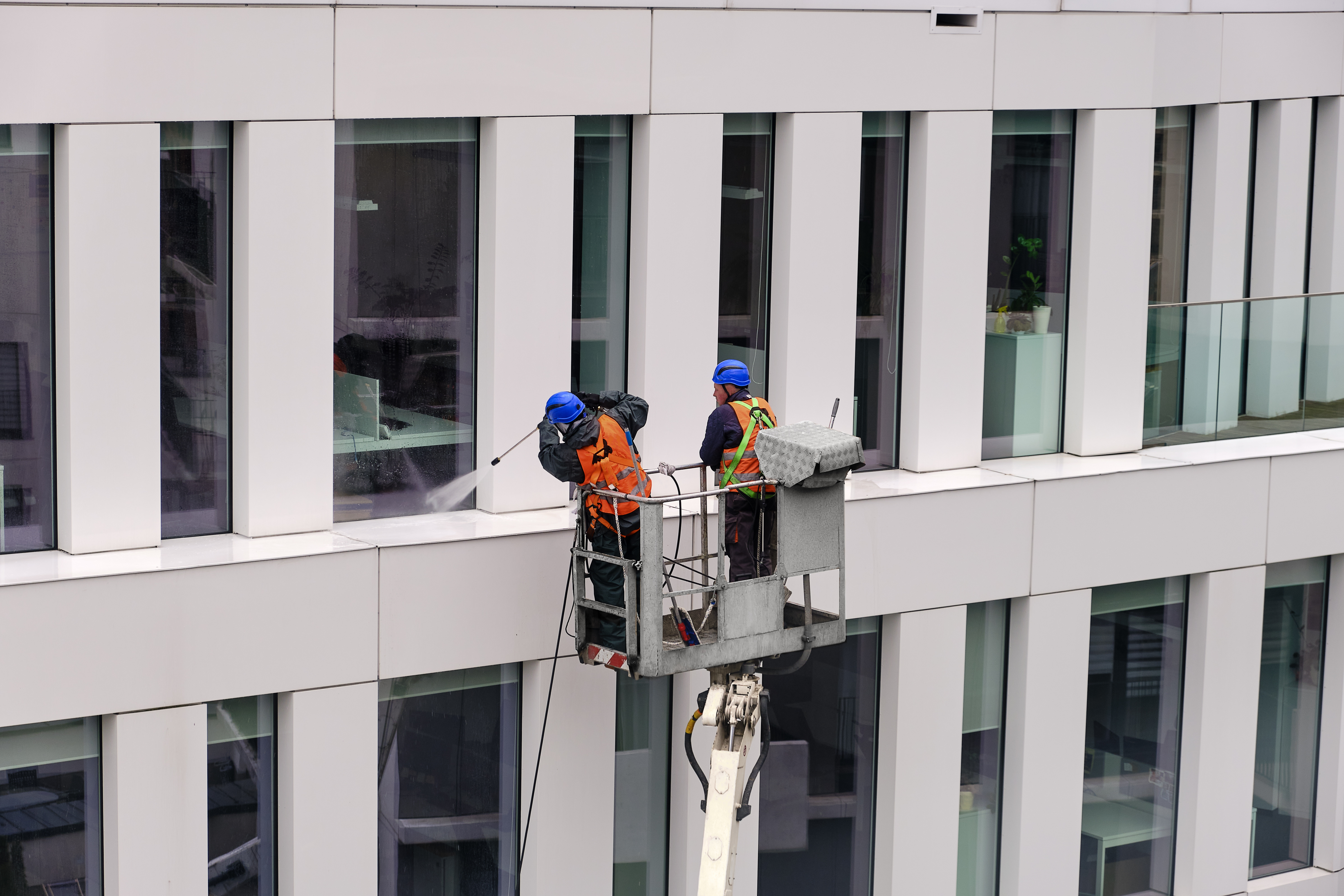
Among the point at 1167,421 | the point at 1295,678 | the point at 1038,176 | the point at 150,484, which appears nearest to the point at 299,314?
the point at 150,484

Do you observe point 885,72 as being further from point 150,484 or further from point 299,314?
point 150,484

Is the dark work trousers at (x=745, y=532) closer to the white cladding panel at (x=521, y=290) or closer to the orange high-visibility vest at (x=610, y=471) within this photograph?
the orange high-visibility vest at (x=610, y=471)

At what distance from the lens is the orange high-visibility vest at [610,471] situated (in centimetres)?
1347

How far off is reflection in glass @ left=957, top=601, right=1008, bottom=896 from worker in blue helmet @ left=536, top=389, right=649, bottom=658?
498cm

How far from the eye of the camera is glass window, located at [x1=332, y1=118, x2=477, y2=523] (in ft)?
47.5

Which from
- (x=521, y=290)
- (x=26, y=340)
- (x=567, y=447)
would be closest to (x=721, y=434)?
(x=567, y=447)

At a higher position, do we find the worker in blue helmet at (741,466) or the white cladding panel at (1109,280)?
the white cladding panel at (1109,280)

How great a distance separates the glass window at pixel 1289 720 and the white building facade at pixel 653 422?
48 millimetres

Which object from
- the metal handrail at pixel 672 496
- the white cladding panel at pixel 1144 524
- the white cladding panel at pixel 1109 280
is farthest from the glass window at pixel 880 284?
the metal handrail at pixel 672 496

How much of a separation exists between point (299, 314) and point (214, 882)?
4.15m

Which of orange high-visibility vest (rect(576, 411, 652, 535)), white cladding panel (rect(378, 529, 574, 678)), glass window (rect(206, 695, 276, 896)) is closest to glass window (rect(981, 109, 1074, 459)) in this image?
white cladding panel (rect(378, 529, 574, 678))

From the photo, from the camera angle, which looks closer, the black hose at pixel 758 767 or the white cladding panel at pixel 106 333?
the white cladding panel at pixel 106 333

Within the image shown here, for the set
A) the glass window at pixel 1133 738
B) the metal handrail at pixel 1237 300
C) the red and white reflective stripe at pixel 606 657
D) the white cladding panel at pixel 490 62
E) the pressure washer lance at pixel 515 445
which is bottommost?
the glass window at pixel 1133 738

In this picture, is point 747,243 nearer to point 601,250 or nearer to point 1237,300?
point 601,250
